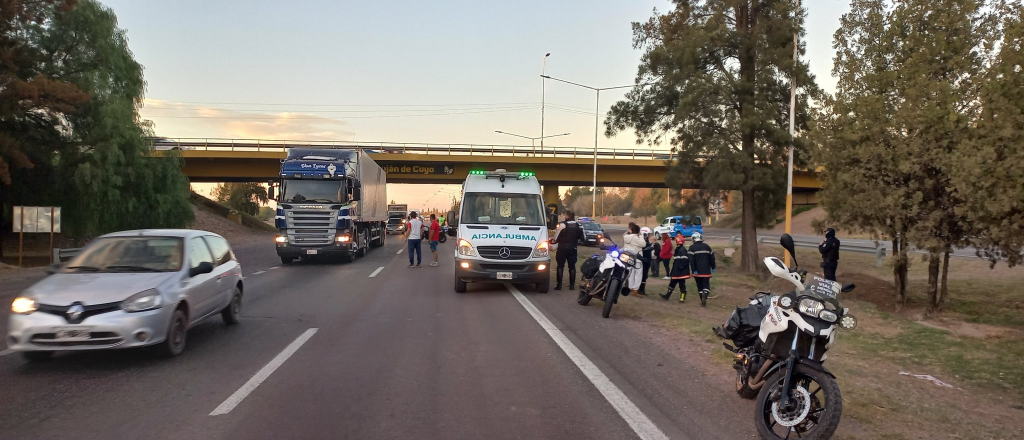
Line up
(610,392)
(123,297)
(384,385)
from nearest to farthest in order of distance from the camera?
(610,392) → (384,385) → (123,297)

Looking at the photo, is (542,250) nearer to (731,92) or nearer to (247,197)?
(731,92)

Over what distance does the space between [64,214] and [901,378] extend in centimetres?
3058

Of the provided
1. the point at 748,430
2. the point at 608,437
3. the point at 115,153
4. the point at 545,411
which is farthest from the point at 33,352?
the point at 115,153

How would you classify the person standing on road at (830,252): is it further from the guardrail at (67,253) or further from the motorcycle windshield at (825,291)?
the guardrail at (67,253)

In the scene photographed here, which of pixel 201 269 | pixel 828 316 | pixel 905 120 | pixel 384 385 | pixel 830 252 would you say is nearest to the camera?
pixel 828 316

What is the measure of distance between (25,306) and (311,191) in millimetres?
14877

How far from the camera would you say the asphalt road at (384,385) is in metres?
4.90

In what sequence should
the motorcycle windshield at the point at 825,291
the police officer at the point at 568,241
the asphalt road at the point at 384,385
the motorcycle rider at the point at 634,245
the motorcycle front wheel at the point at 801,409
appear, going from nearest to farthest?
1. the motorcycle front wheel at the point at 801,409
2. the motorcycle windshield at the point at 825,291
3. the asphalt road at the point at 384,385
4. the motorcycle rider at the point at 634,245
5. the police officer at the point at 568,241

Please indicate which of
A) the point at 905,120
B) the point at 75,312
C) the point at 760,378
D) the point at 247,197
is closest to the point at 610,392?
the point at 760,378

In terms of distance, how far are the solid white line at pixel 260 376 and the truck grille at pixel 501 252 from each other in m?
4.91

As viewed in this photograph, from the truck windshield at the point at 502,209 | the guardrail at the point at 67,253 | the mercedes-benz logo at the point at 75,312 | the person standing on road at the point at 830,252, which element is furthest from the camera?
the person standing on road at the point at 830,252

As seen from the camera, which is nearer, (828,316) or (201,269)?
(828,316)

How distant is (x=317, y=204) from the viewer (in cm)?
2088

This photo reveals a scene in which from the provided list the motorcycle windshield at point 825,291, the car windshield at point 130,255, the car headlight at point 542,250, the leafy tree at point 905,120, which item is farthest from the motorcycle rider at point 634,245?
the car windshield at point 130,255
